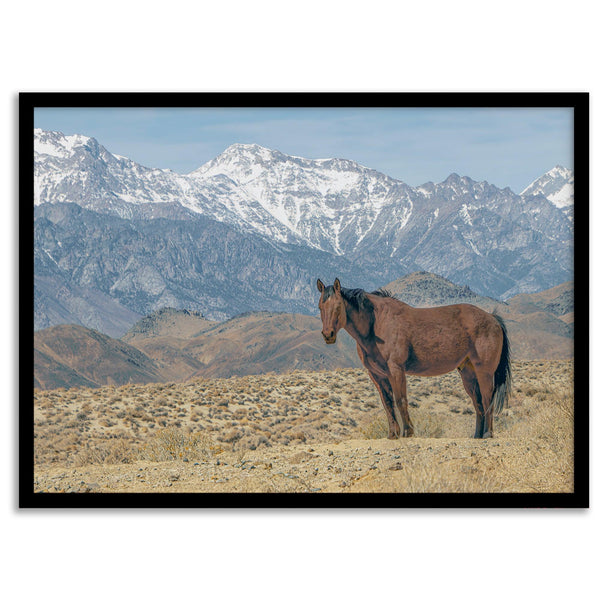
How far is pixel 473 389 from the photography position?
885 cm

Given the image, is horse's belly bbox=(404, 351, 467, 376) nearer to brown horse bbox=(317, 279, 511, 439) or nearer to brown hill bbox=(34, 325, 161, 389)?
brown horse bbox=(317, 279, 511, 439)

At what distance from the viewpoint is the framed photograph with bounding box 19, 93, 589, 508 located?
8328mm

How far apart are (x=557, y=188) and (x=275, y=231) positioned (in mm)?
4057

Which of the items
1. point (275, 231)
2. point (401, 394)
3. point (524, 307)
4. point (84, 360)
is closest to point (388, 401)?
point (401, 394)

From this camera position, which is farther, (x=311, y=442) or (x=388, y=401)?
(x=311, y=442)

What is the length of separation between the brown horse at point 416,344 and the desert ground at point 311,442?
15cm

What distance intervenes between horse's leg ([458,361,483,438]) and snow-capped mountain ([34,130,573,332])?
1.20m

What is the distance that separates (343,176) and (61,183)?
3.78m

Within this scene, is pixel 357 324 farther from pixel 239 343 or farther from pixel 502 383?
pixel 502 383

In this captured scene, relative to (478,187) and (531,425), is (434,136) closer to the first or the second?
(478,187)

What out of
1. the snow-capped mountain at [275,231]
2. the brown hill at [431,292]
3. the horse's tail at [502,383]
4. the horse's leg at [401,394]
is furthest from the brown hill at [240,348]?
the horse's tail at [502,383]

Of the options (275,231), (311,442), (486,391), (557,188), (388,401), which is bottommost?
(311,442)
